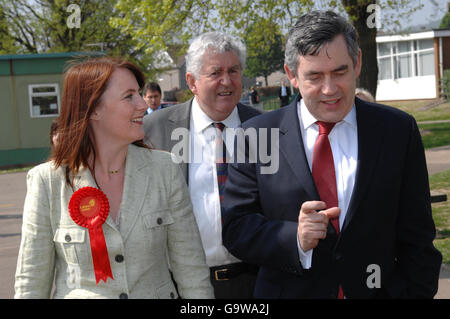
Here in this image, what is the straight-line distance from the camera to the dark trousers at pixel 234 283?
11.0 ft

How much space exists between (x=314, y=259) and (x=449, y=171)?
10166 millimetres

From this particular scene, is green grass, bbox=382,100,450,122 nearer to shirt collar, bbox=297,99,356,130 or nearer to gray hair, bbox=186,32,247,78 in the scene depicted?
gray hair, bbox=186,32,247,78

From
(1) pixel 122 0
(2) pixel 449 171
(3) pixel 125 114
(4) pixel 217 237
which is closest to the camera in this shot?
(3) pixel 125 114

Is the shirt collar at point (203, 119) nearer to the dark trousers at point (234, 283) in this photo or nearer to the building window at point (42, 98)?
the dark trousers at point (234, 283)

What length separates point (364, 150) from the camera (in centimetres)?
253

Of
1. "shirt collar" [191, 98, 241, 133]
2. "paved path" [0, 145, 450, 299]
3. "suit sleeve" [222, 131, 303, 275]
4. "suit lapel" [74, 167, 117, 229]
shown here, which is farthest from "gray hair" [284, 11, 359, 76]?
"paved path" [0, 145, 450, 299]

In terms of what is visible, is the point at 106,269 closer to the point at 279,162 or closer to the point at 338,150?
the point at 279,162

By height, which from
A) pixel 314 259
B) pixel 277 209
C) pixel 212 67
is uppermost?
pixel 212 67

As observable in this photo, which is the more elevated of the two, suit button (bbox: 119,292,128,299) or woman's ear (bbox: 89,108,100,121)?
woman's ear (bbox: 89,108,100,121)

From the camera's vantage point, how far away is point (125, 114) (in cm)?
273

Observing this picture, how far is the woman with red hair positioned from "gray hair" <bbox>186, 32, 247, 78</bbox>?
0.86m

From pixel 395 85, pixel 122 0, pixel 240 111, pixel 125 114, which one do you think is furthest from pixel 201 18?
pixel 395 85

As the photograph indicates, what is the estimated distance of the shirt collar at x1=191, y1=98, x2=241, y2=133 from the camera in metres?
3.68

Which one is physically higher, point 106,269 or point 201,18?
point 201,18
